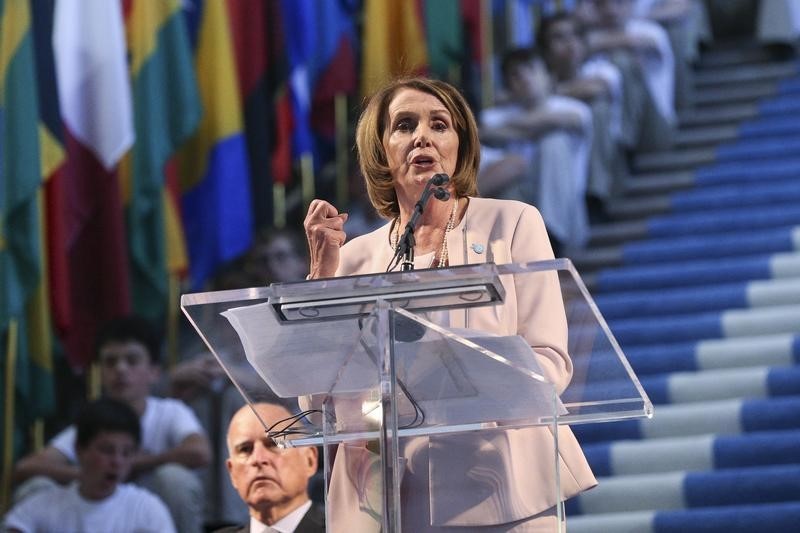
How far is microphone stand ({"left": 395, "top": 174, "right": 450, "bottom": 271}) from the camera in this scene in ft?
10.00

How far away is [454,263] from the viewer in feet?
10.6

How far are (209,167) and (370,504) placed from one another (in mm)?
6025

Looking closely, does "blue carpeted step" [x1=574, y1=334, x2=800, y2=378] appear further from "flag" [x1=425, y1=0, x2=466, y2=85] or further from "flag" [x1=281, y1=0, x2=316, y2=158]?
"flag" [x1=425, y1=0, x2=466, y2=85]

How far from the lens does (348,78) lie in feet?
32.1

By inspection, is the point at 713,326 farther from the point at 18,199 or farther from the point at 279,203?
the point at 18,199

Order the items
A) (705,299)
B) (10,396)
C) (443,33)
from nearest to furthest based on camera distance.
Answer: (10,396) < (705,299) < (443,33)

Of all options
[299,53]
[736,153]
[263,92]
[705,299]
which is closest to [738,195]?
[736,153]

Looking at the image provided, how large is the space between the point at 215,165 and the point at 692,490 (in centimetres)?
339

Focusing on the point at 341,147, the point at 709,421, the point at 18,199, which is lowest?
the point at 709,421

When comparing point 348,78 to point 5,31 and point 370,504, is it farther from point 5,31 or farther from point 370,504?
point 370,504

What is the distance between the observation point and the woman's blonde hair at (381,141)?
11.0 feet

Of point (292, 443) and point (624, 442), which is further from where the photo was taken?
point (624, 442)

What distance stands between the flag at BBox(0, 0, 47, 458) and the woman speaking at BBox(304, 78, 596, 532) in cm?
430

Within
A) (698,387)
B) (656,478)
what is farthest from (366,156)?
(698,387)
